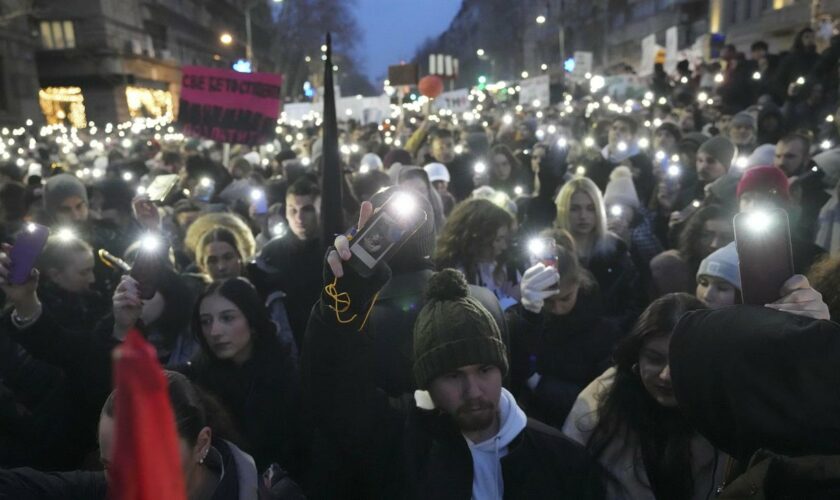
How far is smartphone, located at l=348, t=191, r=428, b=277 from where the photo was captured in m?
1.87

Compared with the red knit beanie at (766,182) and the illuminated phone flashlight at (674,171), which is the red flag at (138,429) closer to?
the red knit beanie at (766,182)

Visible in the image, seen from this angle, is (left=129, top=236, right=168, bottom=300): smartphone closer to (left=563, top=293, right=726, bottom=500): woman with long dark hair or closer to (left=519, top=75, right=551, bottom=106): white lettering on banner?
(left=563, top=293, right=726, bottom=500): woman with long dark hair

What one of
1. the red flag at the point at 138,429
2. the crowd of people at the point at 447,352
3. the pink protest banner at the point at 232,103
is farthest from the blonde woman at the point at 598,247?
the pink protest banner at the point at 232,103

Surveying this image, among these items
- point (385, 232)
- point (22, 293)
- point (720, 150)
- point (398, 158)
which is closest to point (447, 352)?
point (385, 232)

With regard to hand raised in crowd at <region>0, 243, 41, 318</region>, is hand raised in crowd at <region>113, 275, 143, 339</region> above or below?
below

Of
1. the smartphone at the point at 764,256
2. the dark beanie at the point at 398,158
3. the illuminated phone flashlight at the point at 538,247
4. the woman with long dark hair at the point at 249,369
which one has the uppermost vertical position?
the dark beanie at the point at 398,158

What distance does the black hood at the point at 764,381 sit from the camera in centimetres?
113

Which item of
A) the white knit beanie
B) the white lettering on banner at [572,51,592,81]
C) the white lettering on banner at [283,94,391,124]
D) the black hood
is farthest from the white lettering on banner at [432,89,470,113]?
the black hood

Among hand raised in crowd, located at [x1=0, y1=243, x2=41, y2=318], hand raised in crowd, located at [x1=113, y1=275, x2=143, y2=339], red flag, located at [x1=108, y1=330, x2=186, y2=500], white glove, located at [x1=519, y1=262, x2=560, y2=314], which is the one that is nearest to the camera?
red flag, located at [x1=108, y1=330, x2=186, y2=500]

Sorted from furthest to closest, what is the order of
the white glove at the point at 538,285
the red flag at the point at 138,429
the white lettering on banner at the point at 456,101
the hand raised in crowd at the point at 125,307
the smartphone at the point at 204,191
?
the white lettering on banner at the point at 456,101 < the smartphone at the point at 204,191 < the hand raised in crowd at the point at 125,307 < the white glove at the point at 538,285 < the red flag at the point at 138,429

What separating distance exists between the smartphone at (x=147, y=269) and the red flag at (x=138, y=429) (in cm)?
277

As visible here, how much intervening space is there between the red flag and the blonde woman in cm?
395

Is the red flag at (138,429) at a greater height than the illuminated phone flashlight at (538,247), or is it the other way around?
the red flag at (138,429)

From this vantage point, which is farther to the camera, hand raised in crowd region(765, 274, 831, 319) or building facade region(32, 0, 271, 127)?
building facade region(32, 0, 271, 127)
